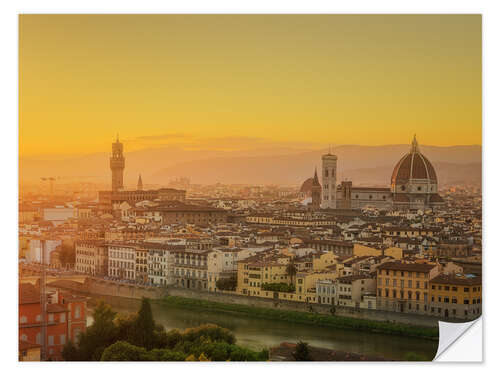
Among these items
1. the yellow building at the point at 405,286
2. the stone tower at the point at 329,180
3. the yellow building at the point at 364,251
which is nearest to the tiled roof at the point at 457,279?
the yellow building at the point at 405,286

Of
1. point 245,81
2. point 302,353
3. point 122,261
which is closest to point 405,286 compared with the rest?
point 302,353

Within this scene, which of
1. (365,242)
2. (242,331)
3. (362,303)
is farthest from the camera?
(365,242)

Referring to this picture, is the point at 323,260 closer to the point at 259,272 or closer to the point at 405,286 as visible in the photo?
the point at 259,272

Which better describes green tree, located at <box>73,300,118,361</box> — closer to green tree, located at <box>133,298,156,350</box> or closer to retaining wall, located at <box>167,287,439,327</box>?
green tree, located at <box>133,298,156,350</box>
